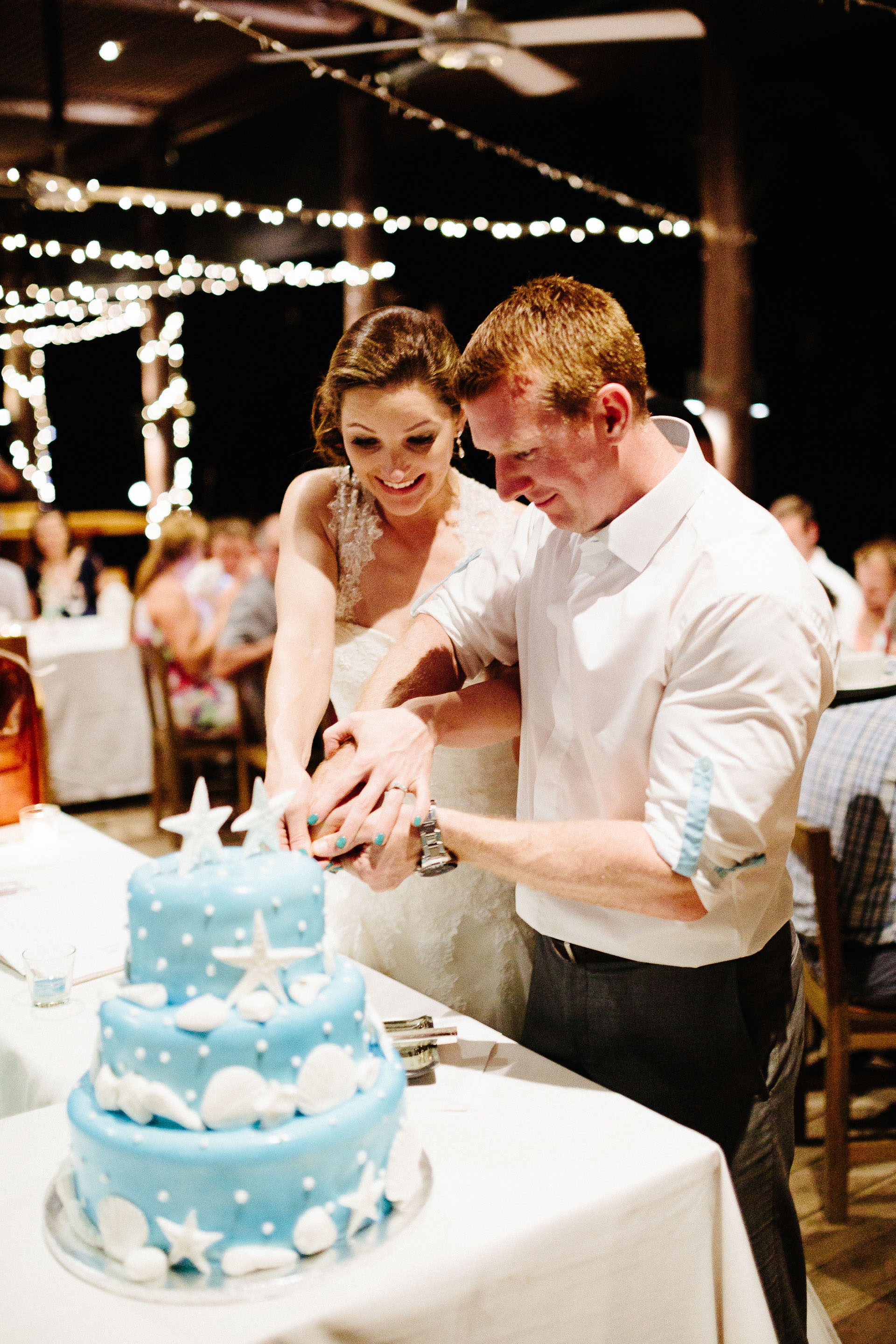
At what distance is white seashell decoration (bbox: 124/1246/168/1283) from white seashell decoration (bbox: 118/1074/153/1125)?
0.11 meters

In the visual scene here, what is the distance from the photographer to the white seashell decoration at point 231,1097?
107cm

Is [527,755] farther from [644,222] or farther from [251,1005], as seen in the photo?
[644,222]

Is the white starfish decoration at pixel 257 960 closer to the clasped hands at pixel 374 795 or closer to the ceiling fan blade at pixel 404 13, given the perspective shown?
the clasped hands at pixel 374 795

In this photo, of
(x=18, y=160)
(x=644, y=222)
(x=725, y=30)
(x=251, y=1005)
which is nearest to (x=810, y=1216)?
(x=251, y=1005)

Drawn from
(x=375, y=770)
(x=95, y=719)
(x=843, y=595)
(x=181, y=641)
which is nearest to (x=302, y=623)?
(x=375, y=770)

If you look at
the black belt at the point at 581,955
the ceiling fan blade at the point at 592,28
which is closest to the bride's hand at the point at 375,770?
the black belt at the point at 581,955

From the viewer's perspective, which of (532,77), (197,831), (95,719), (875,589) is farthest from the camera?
(532,77)

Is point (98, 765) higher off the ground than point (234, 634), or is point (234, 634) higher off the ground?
point (234, 634)

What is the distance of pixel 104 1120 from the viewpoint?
1.11 metres

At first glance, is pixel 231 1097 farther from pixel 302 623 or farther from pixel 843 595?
pixel 843 595

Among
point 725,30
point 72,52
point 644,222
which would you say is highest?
point 72,52

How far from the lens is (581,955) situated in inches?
64.1

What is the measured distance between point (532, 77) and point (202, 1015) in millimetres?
8458

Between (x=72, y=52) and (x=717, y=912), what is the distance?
9.75 metres
